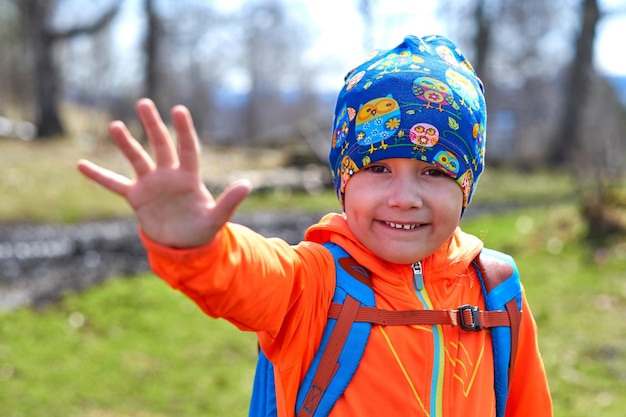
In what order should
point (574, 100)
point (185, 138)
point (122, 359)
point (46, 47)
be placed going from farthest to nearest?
point (574, 100), point (46, 47), point (122, 359), point (185, 138)

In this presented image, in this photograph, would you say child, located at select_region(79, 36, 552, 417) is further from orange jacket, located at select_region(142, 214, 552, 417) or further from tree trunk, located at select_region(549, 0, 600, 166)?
tree trunk, located at select_region(549, 0, 600, 166)

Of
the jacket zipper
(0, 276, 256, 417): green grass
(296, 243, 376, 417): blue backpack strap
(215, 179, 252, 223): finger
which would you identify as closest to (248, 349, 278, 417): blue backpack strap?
(296, 243, 376, 417): blue backpack strap

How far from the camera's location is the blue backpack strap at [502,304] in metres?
1.66

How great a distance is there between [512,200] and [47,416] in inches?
430

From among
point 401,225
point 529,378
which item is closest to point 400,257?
point 401,225

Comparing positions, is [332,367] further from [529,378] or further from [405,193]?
[529,378]

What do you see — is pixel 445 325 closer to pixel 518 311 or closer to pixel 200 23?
pixel 518 311

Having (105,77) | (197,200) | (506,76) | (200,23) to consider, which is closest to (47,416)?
(197,200)

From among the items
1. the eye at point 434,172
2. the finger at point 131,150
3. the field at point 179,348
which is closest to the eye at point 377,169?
the eye at point 434,172

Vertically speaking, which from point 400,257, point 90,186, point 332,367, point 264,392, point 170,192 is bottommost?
point 90,186

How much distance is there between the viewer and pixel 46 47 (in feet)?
54.8

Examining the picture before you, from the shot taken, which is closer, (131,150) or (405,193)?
(131,150)

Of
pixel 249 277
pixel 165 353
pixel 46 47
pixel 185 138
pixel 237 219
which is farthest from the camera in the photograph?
pixel 46 47

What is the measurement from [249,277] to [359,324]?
341mm
